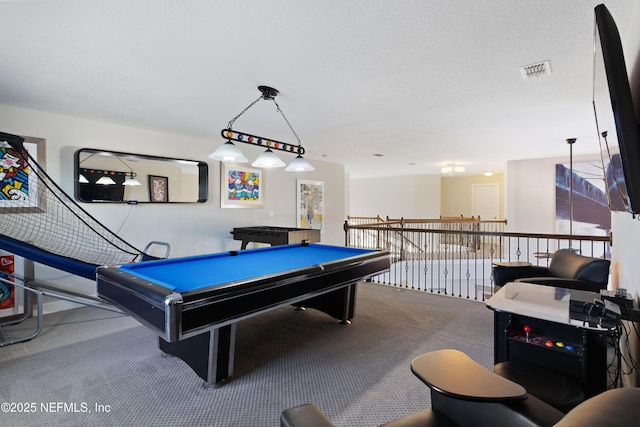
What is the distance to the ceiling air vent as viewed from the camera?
2465 millimetres

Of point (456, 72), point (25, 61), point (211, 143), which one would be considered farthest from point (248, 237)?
point (456, 72)

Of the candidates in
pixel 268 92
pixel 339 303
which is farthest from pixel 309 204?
pixel 268 92

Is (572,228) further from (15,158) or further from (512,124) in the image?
(15,158)

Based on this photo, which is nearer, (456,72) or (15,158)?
(456,72)

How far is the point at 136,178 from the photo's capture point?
170 inches

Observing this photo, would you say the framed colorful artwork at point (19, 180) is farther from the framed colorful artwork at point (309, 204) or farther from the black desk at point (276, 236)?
the framed colorful artwork at point (309, 204)

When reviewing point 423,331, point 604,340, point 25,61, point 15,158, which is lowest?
point 423,331

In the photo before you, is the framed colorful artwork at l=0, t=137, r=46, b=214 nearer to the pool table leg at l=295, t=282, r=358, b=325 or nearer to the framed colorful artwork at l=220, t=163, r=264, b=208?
the framed colorful artwork at l=220, t=163, r=264, b=208

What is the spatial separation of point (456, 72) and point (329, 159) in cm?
471

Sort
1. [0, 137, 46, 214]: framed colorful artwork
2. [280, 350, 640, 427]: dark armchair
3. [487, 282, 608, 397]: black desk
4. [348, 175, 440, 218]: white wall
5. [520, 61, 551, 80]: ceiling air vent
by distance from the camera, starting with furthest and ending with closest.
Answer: [348, 175, 440, 218]: white wall, [0, 137, 46, 214]: framed colorful artwork, [520, 61, 551, 80]: ceiling air vent, [487, 282, 608, 397]: black desk, [280, 350, 640, 427]: dark armchair

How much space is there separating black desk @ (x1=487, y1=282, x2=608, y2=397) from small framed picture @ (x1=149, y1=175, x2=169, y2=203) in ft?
14.6

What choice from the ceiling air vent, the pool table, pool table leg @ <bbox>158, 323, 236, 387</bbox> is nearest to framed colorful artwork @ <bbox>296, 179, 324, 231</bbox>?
the pool table

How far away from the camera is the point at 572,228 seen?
6.38m

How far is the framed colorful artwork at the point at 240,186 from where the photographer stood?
5.34 meters
